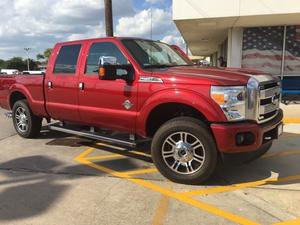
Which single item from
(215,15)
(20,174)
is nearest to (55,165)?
(20,174)

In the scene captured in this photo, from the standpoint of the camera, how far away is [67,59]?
6945 mm

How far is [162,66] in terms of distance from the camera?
19.6ft

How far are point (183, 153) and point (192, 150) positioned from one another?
0.44 ft

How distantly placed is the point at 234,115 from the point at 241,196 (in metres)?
1.01

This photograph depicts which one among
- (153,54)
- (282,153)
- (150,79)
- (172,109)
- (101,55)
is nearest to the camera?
(150,79)

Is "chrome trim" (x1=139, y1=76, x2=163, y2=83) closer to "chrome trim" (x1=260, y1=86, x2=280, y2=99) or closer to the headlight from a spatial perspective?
the headlight

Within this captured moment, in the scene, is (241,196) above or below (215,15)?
below

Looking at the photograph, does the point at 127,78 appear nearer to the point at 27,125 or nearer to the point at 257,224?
the point at 257,224

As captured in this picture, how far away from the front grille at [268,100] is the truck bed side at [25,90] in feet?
13.5

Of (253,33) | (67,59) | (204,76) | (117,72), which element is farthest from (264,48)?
(204,76)

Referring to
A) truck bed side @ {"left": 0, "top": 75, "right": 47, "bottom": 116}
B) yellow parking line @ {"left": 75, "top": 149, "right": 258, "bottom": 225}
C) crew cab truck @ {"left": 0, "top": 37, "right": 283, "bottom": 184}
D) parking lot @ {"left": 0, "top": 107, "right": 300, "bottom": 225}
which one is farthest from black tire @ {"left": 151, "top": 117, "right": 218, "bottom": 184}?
truck bed side @ {"left": 0, "top": 75, "right": 47, "bottom": 116}

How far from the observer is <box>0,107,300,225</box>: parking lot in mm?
4258

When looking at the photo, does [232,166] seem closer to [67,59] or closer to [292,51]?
[67,59]

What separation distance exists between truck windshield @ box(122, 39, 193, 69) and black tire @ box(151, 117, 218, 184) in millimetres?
1059
